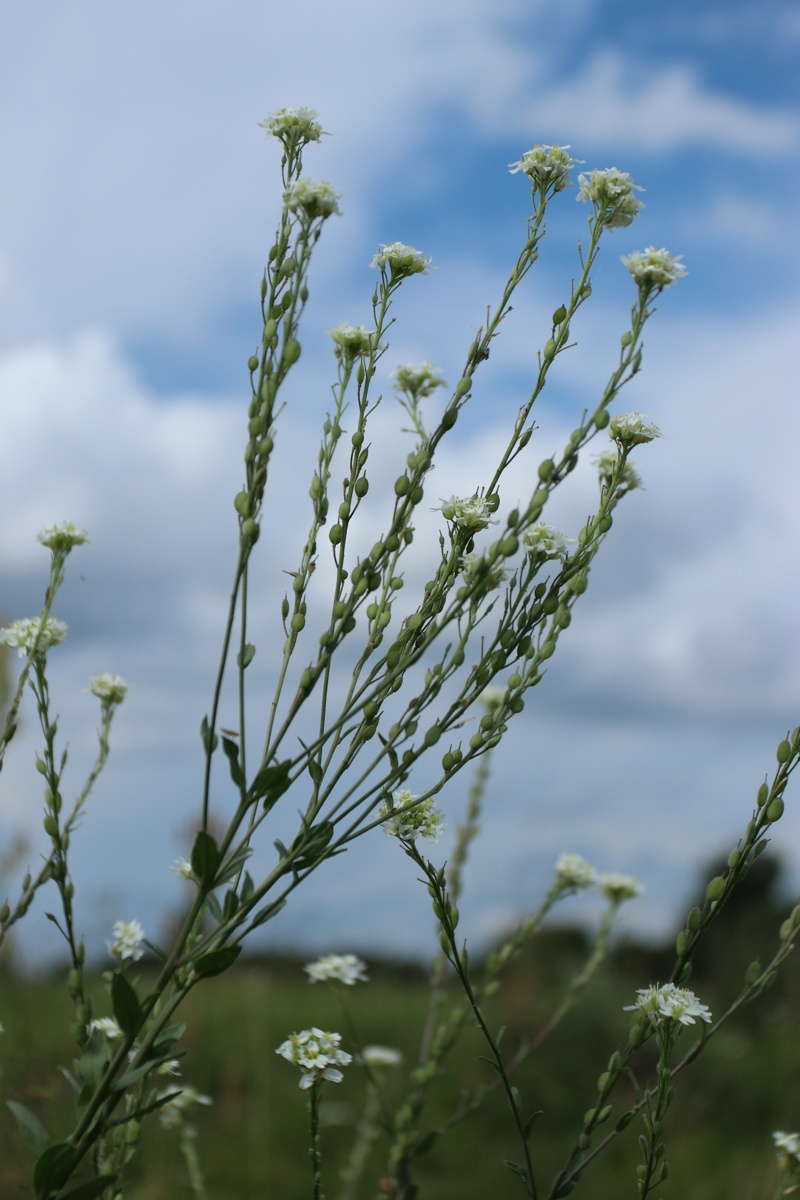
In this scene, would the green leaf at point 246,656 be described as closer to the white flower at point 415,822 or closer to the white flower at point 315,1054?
the white flower at point 415,822

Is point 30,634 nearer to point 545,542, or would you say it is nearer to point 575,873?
point 545,542

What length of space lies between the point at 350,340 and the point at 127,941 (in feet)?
4.46

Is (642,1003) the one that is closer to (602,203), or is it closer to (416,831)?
(416,831)

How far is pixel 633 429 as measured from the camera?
2145 mm

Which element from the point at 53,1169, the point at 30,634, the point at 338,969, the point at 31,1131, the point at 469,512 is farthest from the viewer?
the point at 338,969

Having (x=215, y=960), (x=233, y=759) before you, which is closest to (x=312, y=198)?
(x=233, y=759)

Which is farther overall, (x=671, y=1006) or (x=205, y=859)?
(x=671, y=1006)

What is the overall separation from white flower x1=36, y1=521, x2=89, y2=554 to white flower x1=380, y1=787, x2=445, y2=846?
3.31 feet

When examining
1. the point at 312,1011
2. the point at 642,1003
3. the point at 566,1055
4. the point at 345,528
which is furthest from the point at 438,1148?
the point at 345,528

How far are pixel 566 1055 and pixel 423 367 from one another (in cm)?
747

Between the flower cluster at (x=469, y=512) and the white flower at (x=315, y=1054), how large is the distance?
3.33 ft

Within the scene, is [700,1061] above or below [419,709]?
above

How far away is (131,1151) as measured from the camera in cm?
188

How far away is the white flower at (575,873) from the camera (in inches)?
118
